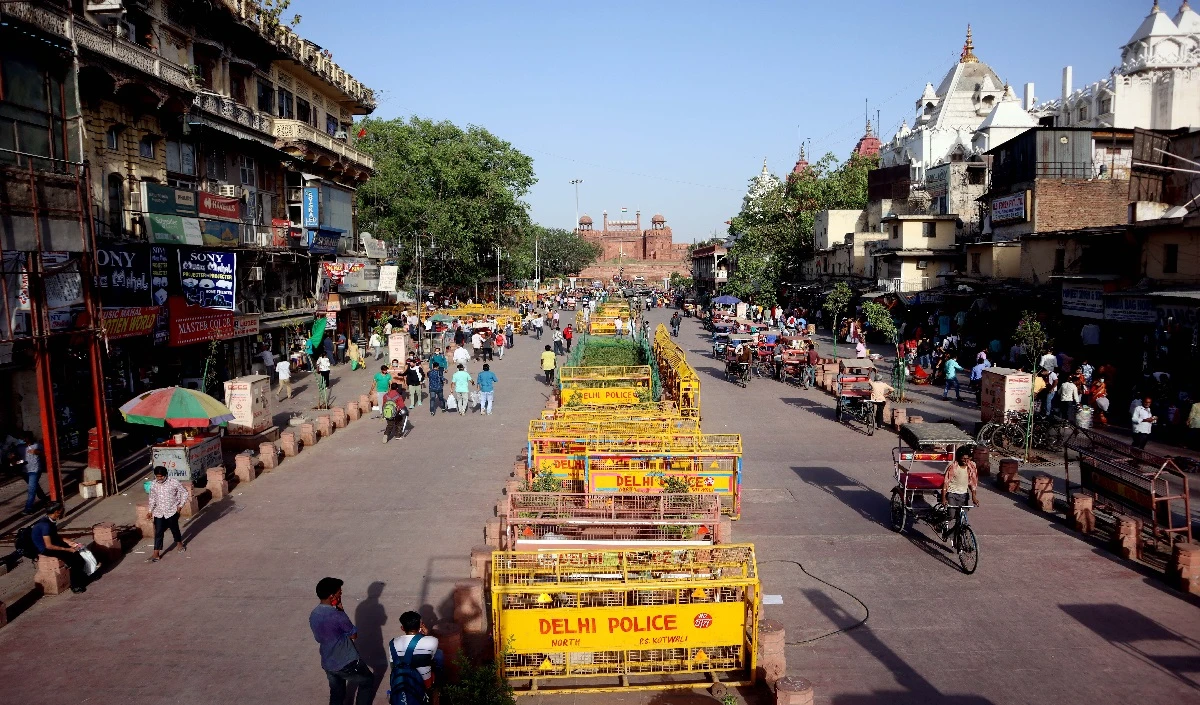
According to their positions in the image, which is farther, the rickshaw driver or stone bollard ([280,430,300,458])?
stone bollard ([280,430,300,458])

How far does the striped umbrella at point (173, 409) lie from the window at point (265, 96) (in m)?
18.1

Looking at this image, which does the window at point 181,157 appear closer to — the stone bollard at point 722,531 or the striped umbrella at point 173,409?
the striped umbrella at point 173,409

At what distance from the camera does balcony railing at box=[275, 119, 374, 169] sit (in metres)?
28.8

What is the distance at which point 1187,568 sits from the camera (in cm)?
895

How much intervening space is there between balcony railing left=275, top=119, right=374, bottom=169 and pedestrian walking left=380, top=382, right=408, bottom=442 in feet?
47.9

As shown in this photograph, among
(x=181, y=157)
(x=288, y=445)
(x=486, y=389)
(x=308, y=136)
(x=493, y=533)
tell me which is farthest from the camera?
(x=308, y=136)

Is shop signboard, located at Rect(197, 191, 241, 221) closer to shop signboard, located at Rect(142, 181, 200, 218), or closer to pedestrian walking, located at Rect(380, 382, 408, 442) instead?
shop signboard, located at Rect(142, 181, 200, 218)

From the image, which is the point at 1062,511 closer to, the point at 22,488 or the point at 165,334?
the point at 22,488

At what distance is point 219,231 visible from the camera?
21.7 meters

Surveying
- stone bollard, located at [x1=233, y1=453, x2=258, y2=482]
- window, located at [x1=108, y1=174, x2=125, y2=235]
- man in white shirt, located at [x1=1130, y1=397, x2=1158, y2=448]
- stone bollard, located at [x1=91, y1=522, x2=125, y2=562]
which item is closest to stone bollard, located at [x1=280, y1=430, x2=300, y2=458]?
stone bollard, located at [x1=233, y1=453, x2=258, y2=482]

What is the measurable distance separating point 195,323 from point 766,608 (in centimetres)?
1697

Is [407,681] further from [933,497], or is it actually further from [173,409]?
[933,497]

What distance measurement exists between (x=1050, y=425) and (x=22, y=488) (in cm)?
1888

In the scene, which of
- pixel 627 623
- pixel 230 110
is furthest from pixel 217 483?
pixel 230 110
